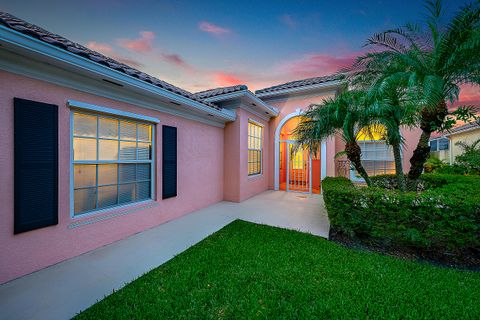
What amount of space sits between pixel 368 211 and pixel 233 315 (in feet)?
11.9

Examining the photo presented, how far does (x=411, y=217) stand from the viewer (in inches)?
154

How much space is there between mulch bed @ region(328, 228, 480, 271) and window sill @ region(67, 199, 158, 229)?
196 inches

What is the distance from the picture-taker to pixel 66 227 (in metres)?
3.65

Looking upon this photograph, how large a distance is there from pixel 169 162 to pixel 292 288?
14.7 ft

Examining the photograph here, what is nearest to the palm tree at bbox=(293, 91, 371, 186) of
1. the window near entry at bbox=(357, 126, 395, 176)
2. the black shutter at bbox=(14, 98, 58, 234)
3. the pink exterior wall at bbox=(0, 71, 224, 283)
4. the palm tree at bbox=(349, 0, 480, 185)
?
the palm tree at bbox=(349, 0, 480, 185)

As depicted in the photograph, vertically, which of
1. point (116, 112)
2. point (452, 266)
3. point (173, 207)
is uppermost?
point (116, 112)

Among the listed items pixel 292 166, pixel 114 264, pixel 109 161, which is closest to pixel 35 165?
pixel 109 161

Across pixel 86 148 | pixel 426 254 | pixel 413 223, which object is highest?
pixel 86 148

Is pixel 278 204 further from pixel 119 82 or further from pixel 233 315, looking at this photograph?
pixel 119 82

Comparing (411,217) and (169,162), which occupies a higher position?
(169,162)

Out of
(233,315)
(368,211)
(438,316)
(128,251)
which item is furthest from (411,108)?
(128,251)

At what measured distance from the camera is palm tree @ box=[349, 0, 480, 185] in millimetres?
4168

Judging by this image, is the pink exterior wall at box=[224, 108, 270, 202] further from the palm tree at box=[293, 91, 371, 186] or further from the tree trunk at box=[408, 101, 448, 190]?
the tree trunk at box=[408, 101, 448, 190]

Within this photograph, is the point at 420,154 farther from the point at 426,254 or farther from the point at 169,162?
the point at 169,162
